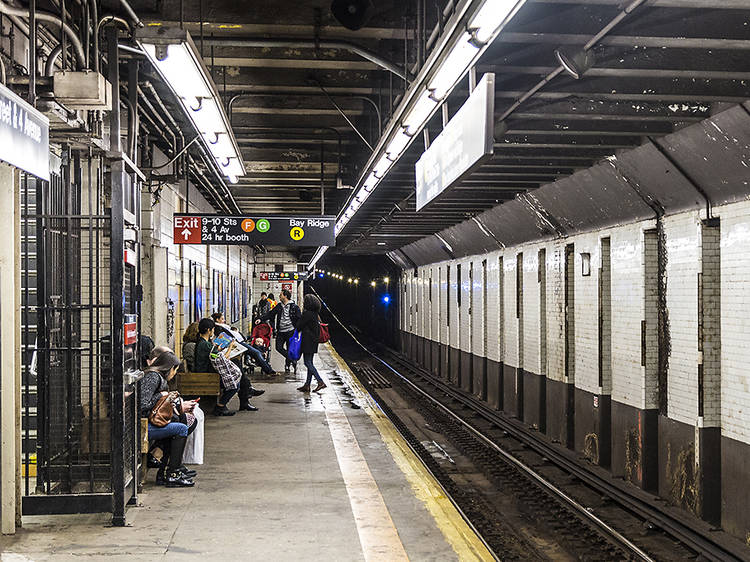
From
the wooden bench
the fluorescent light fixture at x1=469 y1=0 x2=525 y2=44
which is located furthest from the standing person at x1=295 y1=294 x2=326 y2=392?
the fluorescent light fixture at x1=469 y1=0 x2=525 y2=44

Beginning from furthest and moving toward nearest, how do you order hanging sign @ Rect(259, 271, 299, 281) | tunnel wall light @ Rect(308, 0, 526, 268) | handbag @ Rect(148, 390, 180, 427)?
1. hanging sign @ Rect(259, 271, 299, 281)
2. handbag @ Rect(148, 390, 180, 427)
3. tunnel wall light @ Rect(308, 0, 526, 268)

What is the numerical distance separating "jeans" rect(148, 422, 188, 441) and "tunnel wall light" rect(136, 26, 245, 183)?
268 cm

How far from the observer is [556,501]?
31.6ft

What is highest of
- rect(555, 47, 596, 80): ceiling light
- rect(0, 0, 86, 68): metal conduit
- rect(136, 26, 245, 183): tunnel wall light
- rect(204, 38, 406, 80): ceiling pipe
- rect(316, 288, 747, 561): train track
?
rect(204, 38, 406, 80): ceiling pipe

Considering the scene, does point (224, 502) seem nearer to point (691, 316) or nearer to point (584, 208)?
point (691, 316)

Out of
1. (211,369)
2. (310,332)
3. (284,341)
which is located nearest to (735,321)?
(211,369)

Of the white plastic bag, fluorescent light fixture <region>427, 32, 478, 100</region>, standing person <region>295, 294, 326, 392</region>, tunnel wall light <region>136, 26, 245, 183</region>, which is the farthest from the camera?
standing person <region>295, 294, 326, 392</region>

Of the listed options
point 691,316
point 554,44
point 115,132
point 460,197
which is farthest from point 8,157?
point 460,197

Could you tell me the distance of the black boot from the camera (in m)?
7.74

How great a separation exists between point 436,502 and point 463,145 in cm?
335

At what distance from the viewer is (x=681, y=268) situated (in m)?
8.52

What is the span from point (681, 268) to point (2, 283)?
6210 millimetres

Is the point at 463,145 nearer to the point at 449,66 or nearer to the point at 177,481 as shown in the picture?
the point at 449,66

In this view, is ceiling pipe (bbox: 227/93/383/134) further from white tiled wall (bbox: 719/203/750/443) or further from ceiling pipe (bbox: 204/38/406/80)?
white tiled wall (bbox: 719/203/750/443)
